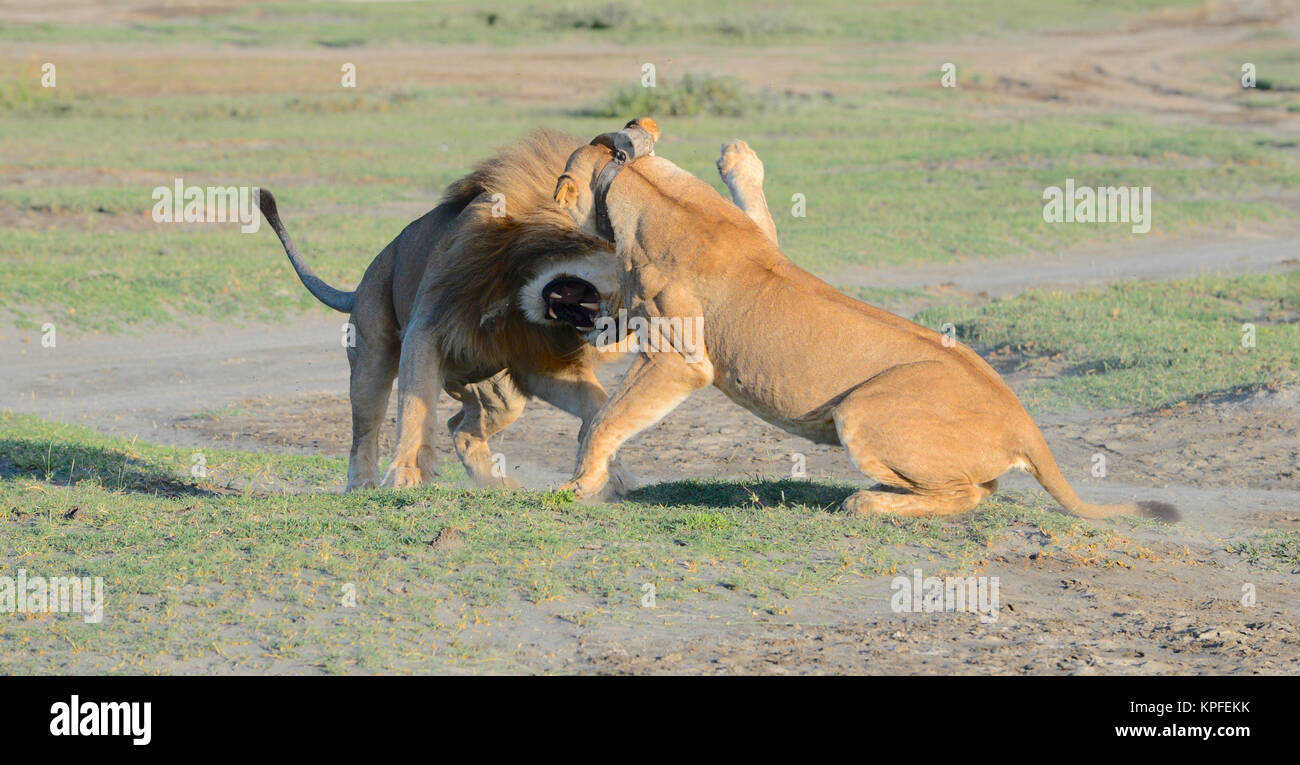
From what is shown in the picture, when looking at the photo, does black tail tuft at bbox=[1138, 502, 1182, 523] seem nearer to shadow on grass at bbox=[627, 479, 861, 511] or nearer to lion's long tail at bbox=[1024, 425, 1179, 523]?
lion's long tail at bbox=[1024, 425, 1179, 523]

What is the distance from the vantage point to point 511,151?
21.7 feet

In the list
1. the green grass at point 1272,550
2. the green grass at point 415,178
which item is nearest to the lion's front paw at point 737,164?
the green grass at point 1272,550

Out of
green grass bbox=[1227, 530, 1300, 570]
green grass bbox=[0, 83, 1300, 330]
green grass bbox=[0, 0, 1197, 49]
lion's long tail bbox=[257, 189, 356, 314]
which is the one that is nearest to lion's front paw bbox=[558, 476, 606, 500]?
lion's long tail bbox=[257, 189, 356, 314]

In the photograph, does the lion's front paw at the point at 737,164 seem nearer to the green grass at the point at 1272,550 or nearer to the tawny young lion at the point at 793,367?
the tawny young lion at the point at 793,367

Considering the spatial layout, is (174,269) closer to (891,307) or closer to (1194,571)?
(891,307)

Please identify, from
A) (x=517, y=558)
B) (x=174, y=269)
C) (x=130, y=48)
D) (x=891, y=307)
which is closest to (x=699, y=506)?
(x=517, y=558)

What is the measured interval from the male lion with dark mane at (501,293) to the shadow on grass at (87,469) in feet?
4.27

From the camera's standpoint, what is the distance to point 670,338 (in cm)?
586

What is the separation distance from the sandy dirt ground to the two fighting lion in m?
0.48

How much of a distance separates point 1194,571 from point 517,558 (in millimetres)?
2495

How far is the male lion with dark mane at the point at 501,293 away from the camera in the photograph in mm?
6305

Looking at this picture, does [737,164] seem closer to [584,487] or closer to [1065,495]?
[584,487]

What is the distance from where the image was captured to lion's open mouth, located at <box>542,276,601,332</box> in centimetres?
624
